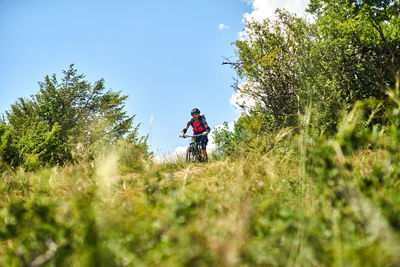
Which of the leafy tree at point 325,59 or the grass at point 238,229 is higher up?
the leafy tree at point 325,59

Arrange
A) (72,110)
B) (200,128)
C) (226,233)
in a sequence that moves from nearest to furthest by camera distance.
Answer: (226,233) < (200,128) < (72,110)

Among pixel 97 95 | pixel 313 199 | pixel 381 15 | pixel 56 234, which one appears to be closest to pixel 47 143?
pixel 56 234

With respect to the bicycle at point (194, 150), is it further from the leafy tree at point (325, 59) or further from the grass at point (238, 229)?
the grass at point (238, 229)

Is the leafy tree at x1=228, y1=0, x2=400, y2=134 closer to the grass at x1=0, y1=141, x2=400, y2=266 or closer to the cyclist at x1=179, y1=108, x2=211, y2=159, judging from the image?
the cyclist at x1=179, y1=108, x2=211, y2=159

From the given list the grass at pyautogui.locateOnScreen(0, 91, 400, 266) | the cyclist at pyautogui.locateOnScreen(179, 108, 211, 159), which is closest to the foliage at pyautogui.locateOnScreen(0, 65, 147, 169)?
the cyclist at pyautogui.locateOnScreen(179, 108, 211, 159)

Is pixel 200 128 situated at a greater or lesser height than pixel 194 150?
greater

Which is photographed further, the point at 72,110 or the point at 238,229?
the point at 72,110

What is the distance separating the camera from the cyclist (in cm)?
831

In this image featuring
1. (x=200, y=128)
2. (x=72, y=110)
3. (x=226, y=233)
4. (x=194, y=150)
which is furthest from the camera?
(x=72, y=110)

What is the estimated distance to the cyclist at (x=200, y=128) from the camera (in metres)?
8.31

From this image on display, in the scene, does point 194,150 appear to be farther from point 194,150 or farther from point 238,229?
point 238,229

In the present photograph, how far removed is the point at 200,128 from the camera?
8.60m

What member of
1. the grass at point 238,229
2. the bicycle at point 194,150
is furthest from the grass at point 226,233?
the bicycle at point 194,150

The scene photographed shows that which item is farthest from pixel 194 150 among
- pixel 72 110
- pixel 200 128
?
pixel 72 110
